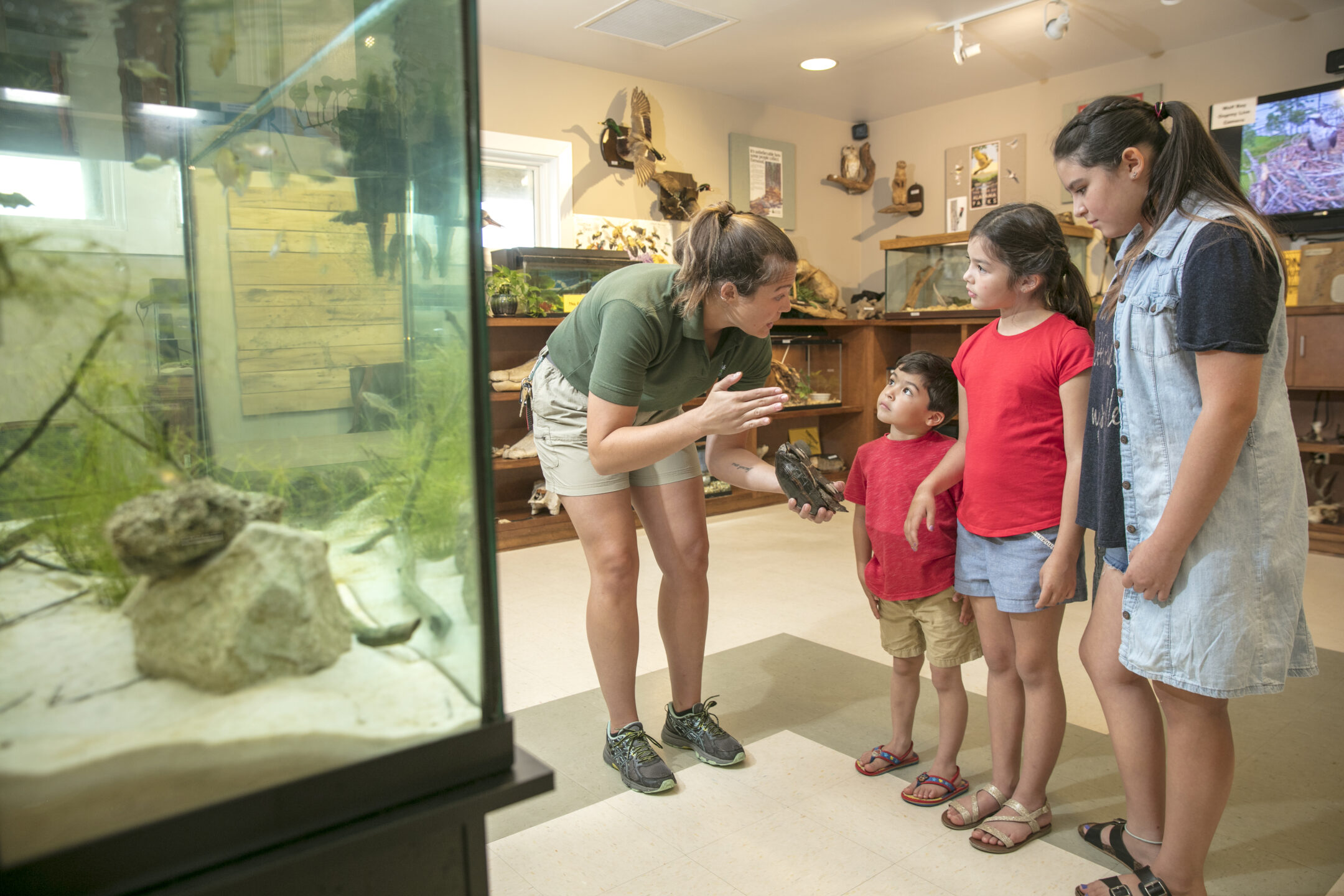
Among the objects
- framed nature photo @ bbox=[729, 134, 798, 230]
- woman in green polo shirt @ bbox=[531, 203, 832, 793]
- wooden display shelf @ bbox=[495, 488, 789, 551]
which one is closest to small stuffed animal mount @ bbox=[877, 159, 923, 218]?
framed nature photo @ bbox=[729, 134, 798, 230]

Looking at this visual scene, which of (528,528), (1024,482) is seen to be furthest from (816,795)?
(528,528)

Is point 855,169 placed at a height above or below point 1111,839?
above

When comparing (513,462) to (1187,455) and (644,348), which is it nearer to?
(644,348)

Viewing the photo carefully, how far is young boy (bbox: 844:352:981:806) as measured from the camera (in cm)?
175

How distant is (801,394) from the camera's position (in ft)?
19.0

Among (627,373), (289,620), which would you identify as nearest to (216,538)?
(289,620)

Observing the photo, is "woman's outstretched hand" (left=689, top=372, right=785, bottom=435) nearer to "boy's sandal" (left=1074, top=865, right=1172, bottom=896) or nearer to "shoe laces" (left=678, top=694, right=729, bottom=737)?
"shoe laces" (left=678, top=694, right=729, bottom=737)

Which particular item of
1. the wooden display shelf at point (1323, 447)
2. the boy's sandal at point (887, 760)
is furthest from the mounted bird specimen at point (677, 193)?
the boy's sandal at point (887, 760)

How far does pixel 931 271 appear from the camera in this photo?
223 inches

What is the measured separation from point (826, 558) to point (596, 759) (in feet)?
7.03

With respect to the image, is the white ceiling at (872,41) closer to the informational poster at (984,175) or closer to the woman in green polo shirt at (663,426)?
the informational poster at (984,175)

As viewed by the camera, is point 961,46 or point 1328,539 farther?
point 961,46

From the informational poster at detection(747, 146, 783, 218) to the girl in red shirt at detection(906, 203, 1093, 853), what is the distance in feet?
14.7

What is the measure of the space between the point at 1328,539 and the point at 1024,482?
11.2ft
